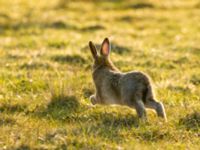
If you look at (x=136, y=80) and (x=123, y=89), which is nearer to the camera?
(x=136, y=80)

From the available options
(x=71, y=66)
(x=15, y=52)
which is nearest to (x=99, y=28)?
(x=15, y=52)

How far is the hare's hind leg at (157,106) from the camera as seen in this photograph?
352 inches

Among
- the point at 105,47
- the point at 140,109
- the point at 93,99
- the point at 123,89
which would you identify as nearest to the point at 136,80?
the point at 123,89

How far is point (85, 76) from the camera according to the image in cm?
1228

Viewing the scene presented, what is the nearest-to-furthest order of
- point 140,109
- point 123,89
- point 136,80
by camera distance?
point 140,109 → point 136,80 → point 123,89

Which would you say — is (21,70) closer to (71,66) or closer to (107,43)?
(71,66)

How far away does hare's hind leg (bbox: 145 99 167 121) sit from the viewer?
8.94 meters

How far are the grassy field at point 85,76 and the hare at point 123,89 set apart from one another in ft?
0.54

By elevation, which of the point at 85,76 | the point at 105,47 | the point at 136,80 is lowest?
the point at 85,76

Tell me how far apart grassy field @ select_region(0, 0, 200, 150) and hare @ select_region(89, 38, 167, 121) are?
0.54 feet

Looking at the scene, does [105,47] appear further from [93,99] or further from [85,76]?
[85,76]

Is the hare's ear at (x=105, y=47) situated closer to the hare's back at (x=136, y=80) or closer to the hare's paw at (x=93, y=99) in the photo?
the hare's paw at (x=93, y=99)

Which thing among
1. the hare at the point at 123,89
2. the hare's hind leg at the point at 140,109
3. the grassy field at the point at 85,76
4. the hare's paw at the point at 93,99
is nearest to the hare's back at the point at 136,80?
the hare at the point at 123,89

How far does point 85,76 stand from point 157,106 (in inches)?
138
